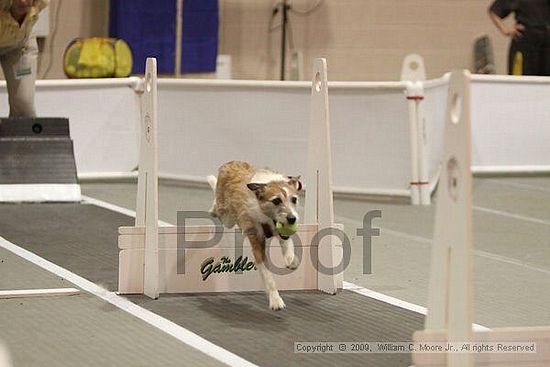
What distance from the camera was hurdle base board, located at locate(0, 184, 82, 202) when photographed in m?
8.64

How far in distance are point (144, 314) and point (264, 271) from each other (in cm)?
58

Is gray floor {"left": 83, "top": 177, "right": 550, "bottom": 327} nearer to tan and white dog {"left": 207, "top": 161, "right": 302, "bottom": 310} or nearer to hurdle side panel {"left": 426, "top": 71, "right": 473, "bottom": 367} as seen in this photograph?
tan and white dog {"left": 207, "top": 161, "right": 302, "bottom": 310}

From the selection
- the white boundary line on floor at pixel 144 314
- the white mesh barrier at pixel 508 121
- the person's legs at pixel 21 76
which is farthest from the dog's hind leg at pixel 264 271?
the white mesh barrier at pixel 508 121

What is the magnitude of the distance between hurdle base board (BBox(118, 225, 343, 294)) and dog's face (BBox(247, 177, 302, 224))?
380 millimetres

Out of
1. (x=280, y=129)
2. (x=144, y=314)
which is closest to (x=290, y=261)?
(x=144, y=314)

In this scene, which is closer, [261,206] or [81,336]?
[81,336]

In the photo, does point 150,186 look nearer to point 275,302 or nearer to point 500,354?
point 275,302

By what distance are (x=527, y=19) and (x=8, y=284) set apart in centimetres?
802

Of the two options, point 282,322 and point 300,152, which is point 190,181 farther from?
point 282,322

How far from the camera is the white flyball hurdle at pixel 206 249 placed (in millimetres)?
5711

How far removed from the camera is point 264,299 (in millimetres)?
5758

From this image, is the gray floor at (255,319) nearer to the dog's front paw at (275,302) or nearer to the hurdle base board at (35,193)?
the dog's front paw at (275,302)

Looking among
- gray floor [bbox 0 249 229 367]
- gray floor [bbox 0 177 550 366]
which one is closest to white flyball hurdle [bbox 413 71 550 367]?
gray floor [bbox 0 177 550 366]

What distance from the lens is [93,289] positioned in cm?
581
